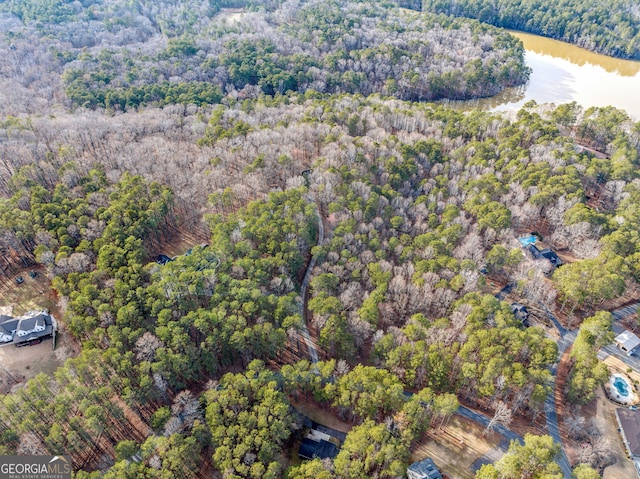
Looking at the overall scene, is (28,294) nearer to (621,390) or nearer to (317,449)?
(317,449)

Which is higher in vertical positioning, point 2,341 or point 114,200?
point 114,200

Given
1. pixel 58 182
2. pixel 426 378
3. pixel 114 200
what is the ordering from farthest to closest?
pixel 58 182, pixel 114 200, pixel 426 378

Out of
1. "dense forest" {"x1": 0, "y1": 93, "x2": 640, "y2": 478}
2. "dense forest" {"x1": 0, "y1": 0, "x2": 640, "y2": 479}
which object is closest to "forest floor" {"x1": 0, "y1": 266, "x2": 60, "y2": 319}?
"dense forest" {"x1": 0, "y1": 0, "x2": 640, "y2": 479}

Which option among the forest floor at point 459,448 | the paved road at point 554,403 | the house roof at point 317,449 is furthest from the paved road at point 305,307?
the paved road at point 554,403

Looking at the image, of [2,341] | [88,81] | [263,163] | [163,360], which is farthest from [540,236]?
[88,81]

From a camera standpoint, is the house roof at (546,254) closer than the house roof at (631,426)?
No

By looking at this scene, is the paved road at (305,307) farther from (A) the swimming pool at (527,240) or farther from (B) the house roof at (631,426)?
(B) the house roof at (631,426)

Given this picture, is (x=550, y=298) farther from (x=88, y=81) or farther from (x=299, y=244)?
(x=88, y=81)
